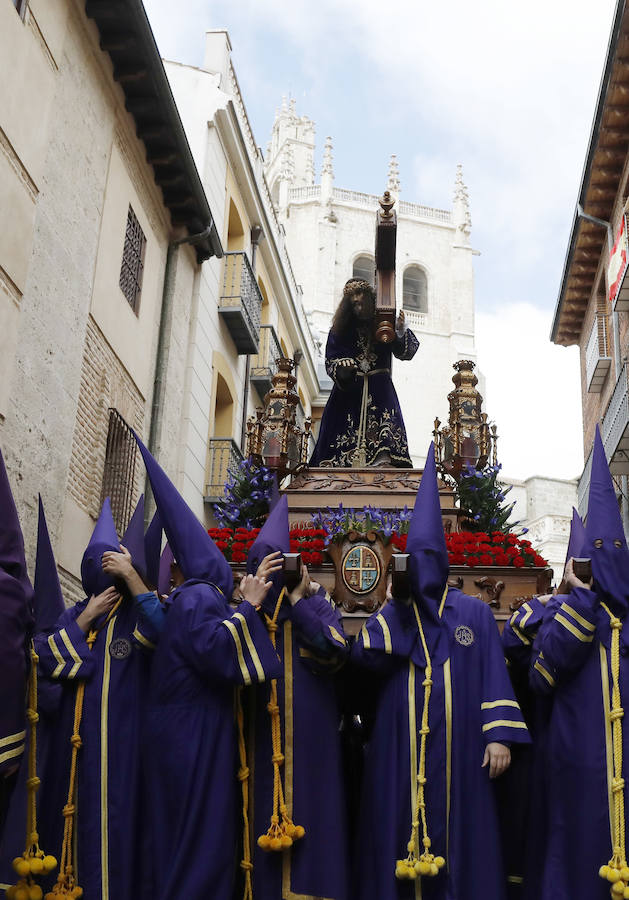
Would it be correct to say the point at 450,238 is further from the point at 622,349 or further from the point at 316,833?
the point at 316,833

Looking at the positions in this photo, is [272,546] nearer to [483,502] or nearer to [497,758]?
Result: [497,758]

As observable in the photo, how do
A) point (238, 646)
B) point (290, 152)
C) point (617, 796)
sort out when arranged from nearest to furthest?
point (617, 796), point (238, 646), point (290, 152)

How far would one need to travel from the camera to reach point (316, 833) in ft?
13.8

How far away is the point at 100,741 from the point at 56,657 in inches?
17.3

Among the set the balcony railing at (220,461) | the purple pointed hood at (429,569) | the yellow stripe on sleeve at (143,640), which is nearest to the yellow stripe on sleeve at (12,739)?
the yellow stripe on sleeve at (143,640)

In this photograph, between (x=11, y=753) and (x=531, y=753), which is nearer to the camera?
(x=11, y=753)

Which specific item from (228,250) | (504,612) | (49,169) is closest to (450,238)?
(228,250)

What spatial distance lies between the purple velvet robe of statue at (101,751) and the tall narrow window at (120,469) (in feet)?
18.5

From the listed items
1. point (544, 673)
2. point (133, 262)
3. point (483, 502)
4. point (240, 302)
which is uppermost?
point (240, 302)

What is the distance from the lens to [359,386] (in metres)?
7.55

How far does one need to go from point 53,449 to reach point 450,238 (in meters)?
35.3

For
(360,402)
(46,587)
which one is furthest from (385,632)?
(360,402)

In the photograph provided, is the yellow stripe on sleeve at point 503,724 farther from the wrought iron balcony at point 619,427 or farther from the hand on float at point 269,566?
the wrought iron balcony at point 619,427

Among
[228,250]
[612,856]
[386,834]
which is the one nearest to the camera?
[612,856]
